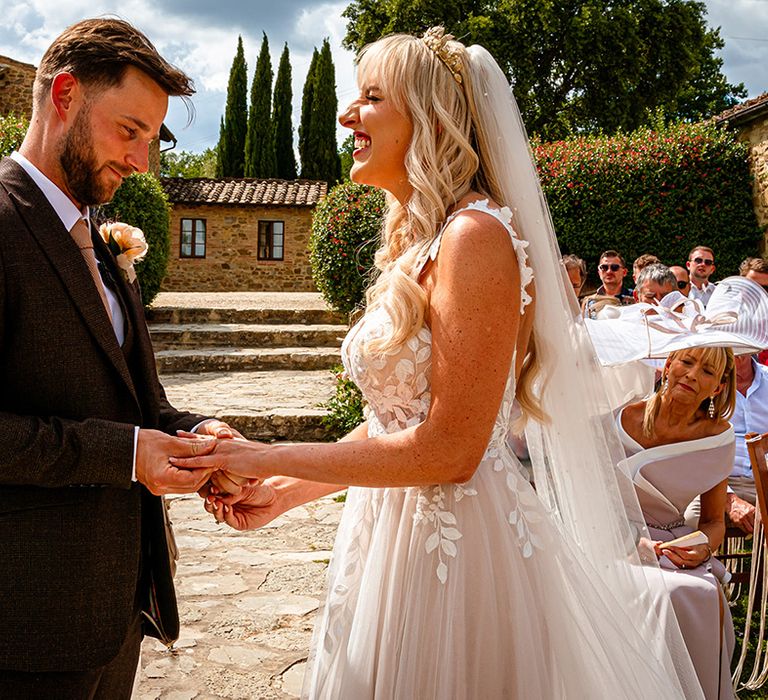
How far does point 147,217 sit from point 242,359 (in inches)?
180

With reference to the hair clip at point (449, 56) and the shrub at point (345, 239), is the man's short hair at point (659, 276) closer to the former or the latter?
the shrub at point (345, 239)

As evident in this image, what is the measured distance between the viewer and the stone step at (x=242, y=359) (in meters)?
10.8

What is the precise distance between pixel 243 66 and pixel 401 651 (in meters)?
38.1

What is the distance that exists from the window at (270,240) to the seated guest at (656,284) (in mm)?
18679

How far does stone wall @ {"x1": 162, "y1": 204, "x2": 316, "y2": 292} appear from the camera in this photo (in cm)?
2469

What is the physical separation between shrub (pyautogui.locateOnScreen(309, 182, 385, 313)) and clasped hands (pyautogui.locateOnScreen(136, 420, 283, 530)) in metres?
9.75

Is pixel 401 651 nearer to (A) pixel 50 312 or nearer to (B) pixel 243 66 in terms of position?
(A) pixel 50 312

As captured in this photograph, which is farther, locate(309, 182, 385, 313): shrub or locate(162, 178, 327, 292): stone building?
locate(162, 178, 327, 292): stone building

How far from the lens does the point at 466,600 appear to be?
1.91 m

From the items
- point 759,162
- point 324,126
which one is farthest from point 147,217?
point 324,126

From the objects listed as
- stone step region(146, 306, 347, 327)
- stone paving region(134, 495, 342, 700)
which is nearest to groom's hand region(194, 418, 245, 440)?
stone paving region(134, 495, 342, 700)

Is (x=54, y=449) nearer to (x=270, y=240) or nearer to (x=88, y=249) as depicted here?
(x=88, y=249)

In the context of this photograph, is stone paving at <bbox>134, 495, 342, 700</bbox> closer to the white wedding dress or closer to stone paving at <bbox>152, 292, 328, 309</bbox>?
the white wedding dress

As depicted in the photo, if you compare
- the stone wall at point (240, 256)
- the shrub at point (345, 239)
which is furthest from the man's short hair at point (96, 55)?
the stone wall at point (240, 256)
